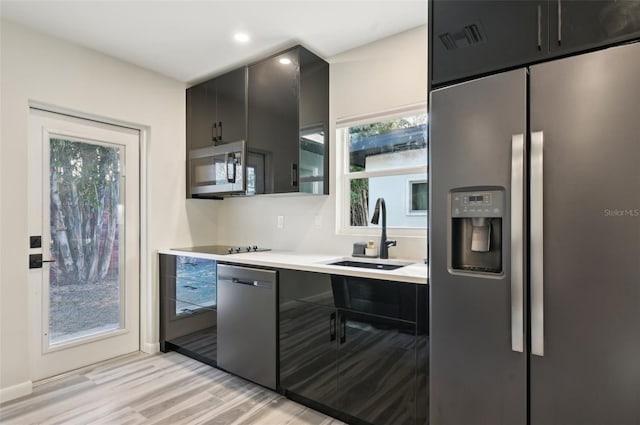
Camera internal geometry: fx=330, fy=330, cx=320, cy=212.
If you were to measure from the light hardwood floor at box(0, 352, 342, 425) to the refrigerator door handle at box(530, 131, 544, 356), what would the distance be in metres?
1.29

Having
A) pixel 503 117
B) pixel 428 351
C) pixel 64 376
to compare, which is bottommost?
pixel 64 376

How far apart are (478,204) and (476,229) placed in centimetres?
11

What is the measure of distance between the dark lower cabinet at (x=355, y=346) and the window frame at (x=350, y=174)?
2.40 ft

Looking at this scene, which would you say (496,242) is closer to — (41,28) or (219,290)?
(219,290)

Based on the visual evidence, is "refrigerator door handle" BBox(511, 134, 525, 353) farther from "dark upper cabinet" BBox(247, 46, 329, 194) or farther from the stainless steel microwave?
the stainless steel microwave

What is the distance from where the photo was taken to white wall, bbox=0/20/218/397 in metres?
2.23

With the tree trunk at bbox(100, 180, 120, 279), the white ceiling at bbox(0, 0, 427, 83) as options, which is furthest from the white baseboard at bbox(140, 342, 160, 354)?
the white ceiling at bbox(0, 0, 427, 83)

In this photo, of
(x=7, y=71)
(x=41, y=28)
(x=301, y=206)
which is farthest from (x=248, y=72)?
(x=7, y=71)

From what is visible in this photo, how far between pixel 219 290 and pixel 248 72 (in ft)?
5.92

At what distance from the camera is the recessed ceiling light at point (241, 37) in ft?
7.90

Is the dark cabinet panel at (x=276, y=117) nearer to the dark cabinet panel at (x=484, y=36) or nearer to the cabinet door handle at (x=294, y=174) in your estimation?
the cabinet door handle at (x=294, y=174)

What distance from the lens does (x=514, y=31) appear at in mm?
1367

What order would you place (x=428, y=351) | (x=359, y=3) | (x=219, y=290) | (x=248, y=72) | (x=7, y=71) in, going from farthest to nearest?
(x=248, y=72), (x=219, y=290), (x=7, y=71), (x=359, y=3), (x=428, y=351)

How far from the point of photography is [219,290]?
2529 mm
